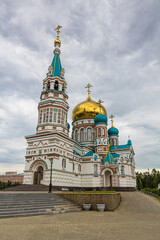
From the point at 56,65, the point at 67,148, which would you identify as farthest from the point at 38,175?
the point at 56,65

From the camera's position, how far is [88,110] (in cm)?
4153

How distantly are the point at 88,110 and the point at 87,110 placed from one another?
0.75 feet

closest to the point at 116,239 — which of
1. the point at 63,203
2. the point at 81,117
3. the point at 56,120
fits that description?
the point at 63,203

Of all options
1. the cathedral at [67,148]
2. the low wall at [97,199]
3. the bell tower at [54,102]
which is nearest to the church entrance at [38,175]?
the cathedral at [67,148]

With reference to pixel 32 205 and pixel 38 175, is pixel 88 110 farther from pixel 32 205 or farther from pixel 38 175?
pixel 32 205

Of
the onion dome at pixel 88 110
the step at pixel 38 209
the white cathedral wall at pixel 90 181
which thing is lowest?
the step at pixel 38 209

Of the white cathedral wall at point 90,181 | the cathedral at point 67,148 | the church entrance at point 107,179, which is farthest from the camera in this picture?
the church entrance at point 107,179

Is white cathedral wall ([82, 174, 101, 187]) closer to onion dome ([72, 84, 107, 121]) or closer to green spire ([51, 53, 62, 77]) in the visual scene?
onion dome ([72, 84, 107, 121])

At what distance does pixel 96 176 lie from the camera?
3284cm

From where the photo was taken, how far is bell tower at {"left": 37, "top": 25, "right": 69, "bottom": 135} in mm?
29109

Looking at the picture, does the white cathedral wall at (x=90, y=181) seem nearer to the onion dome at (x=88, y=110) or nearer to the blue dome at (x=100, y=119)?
the blue dome at (x=100, y=119)

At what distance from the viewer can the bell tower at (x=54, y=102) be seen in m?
29.1

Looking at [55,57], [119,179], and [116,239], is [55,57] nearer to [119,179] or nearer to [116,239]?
[119,179]

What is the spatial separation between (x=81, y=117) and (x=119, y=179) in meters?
16.0
